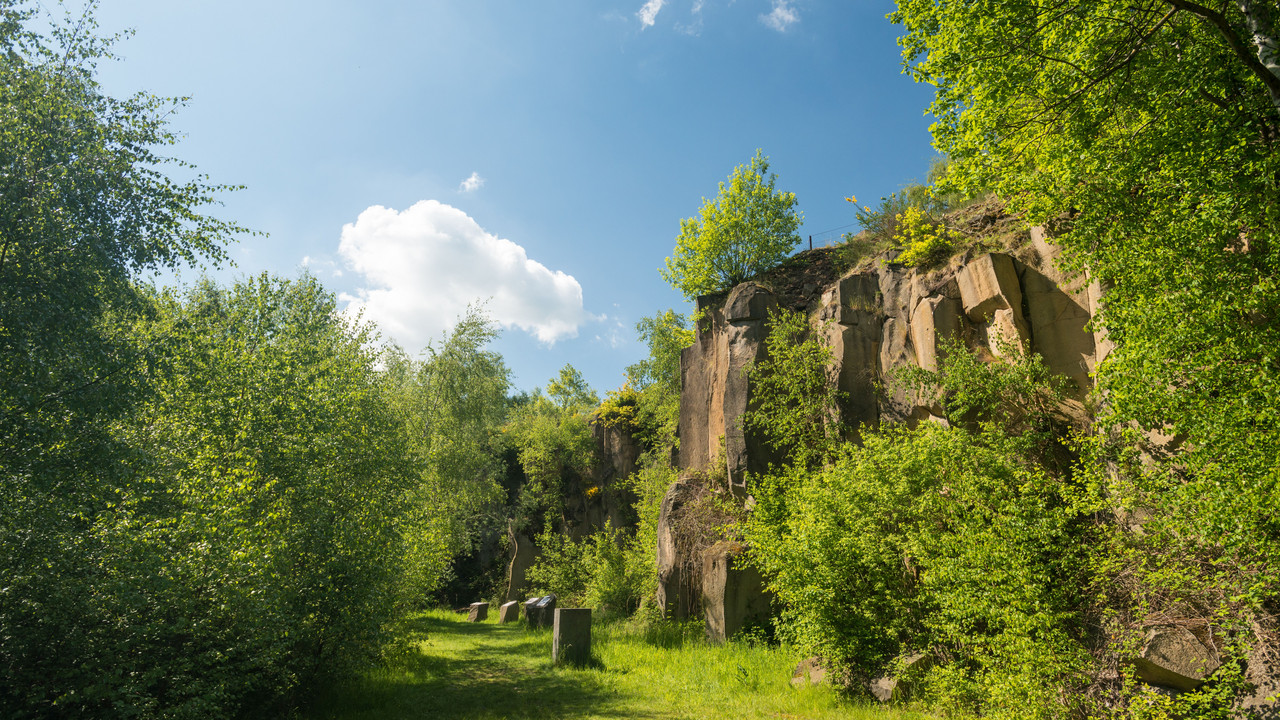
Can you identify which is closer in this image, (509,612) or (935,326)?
(935,326)

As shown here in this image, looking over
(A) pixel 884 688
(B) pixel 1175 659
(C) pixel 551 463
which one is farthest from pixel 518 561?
(B) pixel 1175 659

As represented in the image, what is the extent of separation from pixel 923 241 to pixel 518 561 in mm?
20930

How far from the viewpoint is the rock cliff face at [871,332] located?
10.3 meters

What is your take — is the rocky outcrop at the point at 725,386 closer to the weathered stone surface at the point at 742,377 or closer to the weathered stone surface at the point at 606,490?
the weathered stone surface at the point at 742,377

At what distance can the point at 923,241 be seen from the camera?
43.6 feet

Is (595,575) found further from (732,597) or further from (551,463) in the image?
(551,463)

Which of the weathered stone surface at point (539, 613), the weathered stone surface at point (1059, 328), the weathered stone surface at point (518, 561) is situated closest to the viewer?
the weathered stone surface at point (1059, 328)

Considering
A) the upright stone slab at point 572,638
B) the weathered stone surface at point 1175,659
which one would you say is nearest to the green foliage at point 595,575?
the upright stone slab at point 572,638

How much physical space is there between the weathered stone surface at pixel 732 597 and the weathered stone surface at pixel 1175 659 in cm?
783

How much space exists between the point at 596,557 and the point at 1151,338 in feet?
54.0

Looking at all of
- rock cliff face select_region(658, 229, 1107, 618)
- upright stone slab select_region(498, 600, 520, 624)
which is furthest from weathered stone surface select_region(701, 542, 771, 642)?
upright stone slab select_region(498, 600, 520, 624)

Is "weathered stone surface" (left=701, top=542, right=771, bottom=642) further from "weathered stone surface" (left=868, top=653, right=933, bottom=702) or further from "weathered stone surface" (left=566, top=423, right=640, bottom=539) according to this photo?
"weathered stone surface" (left=566, top=423, right=640, bottom=539)

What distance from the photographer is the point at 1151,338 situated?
6340 millimetres

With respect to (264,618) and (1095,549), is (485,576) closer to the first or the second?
(264,618)
